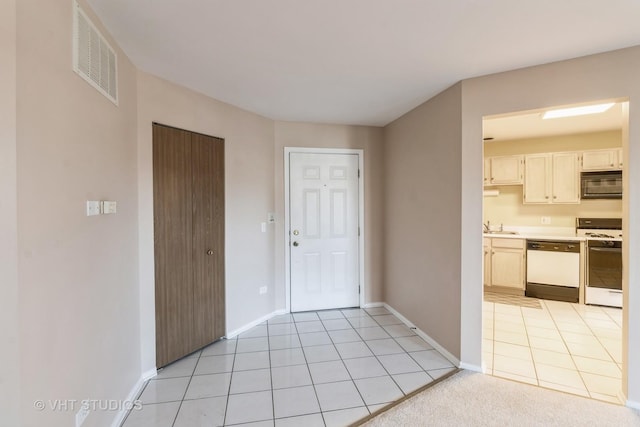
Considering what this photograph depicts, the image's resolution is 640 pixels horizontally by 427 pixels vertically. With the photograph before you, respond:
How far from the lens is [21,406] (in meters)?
1.06

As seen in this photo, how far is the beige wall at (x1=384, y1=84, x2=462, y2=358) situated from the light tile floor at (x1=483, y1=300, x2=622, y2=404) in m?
0.58

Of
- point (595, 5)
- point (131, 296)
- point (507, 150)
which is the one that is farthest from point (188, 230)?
point (507, 150)

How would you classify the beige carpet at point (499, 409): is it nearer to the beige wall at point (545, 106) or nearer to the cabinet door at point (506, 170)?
the beige wall at point (545, 106)

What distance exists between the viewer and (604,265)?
3.89 m

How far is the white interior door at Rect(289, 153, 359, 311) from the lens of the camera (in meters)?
3.84

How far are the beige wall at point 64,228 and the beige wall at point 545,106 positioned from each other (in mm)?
2624

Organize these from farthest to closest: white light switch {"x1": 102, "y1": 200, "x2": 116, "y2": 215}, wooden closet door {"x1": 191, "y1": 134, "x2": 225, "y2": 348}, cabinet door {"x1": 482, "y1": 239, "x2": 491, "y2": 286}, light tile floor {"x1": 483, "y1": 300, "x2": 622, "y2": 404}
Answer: cabinet door {"x1": 482, "y1": 239, "x2": 491, "y2": 286} → wooden closet door {"x1": 191, "y1": 134, "x2": 225, "y2": 348} → light tile floor {"x1": 483, "y1": 300, "x2": 622, "y2": 404} → white light switch {"x1": 102, "y1": 200, "x2": 116, "y2": 215}

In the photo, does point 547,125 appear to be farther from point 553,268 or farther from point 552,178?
point 553,268

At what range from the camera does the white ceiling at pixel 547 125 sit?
3.61 metres

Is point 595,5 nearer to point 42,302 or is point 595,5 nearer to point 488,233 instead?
point 42,302

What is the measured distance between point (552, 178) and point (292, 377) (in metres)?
4.68

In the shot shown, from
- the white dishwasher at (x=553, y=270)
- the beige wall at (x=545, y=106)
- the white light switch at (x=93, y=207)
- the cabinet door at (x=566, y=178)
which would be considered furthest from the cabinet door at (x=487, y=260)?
the white light switch at (x=93, y=207)

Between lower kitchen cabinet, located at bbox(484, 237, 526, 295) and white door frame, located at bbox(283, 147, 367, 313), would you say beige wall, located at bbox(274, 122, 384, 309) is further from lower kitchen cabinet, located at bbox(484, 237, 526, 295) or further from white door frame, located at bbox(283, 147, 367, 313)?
lower kitchen cabinet, located at bbox(484, 237, 526, 295)

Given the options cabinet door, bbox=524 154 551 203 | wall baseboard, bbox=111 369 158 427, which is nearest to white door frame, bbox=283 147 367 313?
wall baseboard, bbox=111 369 158 427
